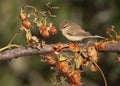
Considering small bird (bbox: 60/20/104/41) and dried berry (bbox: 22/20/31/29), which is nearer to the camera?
dried berry (bbox: 22/20/31/29)

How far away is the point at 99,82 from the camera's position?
4.15 m

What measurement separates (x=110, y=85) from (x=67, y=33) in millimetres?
2048

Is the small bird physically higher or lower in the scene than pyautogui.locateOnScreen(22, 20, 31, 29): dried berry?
lower

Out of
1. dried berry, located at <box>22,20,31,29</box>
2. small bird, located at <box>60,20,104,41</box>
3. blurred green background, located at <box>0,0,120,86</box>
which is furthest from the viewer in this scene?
blurred green background, located at <box>0,0,120,86</box>

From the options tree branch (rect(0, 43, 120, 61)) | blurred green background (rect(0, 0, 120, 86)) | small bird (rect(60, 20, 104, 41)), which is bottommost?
blurred green background (rect(0, 0, 120, 86))

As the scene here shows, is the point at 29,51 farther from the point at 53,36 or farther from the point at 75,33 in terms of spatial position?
the point at 53,36

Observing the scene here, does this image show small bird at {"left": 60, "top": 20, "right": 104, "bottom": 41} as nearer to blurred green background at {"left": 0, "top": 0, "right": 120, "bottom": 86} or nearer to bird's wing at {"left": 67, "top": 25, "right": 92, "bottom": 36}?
bird's wing at {"left": 67, "top": 25, "right": 92, "bottom": 36}

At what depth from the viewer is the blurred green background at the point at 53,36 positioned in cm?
372

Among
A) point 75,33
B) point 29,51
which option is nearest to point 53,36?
point 75,33

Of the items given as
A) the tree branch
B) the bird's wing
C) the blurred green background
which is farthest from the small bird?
the blurred green background

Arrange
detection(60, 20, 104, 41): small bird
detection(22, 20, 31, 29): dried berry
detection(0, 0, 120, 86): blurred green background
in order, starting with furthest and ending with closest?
detection(0, 0, 120, 86): blurred green background
detection(60, 20, 104, 41): small bird
detection(22, 20, 31, 29): dried berry

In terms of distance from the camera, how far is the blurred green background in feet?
A: 12.2

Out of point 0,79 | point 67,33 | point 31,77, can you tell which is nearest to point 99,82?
point 31,77

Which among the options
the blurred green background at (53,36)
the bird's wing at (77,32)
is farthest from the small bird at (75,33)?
the blurred green background at (53,36)
